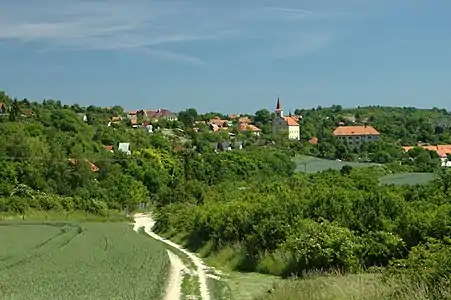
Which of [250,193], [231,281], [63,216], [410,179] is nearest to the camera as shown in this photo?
[231,281]

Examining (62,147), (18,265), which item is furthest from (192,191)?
(18,265)

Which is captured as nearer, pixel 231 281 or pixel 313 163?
pixel 231 281

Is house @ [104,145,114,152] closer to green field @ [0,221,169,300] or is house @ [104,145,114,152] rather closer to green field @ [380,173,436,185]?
green field @ [380,173,436,185]

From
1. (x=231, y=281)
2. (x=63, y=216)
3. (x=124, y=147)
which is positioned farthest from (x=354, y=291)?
(x=124, y=147)

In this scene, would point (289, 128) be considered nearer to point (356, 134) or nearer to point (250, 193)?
point (356, 134)

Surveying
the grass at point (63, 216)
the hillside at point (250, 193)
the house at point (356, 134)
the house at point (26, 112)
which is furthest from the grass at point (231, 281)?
the house at point (356, 134)

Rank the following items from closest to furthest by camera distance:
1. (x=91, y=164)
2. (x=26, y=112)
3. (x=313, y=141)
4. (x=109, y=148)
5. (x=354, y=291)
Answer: (x=354, y=291) < (x=91, y=164) < (x=109, y=148) < (x=26, y=112) < (x=313, y=141)

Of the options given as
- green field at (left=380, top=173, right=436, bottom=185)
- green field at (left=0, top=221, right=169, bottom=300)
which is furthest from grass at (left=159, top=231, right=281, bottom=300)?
green field at (left=380, top=173, right=436, bottom=185)

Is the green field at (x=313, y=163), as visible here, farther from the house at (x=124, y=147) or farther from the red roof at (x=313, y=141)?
the house at (x=124, y=147)
